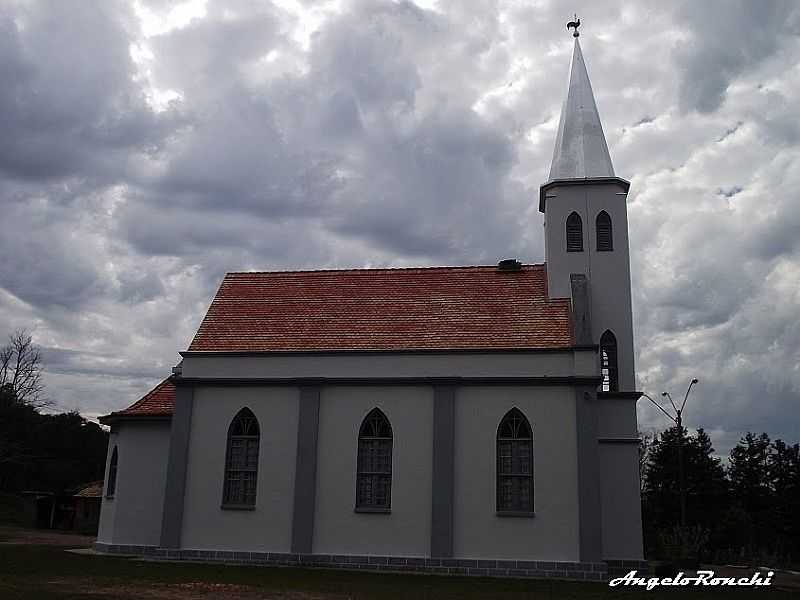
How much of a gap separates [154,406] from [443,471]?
11.3m

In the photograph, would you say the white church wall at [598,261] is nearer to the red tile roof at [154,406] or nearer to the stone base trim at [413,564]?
the stone base trim at [413,564]

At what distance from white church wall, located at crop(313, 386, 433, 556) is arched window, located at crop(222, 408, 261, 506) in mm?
2337

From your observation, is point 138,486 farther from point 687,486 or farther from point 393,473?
point 687,486

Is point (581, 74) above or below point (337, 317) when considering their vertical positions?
above

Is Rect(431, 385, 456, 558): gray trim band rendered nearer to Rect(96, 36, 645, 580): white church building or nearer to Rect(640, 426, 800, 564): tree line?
Rect(96, 36, 645, 580): white church building

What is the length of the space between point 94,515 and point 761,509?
160 feet

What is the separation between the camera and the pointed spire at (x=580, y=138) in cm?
2808

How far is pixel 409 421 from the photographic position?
76.2 ft

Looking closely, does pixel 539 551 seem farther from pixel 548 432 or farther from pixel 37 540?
pixel 37 540

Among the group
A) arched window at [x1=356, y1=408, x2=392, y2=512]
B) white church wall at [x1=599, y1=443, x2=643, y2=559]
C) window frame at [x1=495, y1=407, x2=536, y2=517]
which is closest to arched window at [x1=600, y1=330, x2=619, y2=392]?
white church wall at [x1=599, y1=443, x2=643, y2=559]

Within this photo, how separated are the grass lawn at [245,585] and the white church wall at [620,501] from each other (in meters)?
3.83

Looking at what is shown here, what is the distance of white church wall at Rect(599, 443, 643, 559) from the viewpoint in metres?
23.3

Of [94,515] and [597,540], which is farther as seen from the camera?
[94,515]

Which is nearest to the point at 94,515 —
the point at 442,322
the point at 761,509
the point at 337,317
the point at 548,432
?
the point at 337,317
